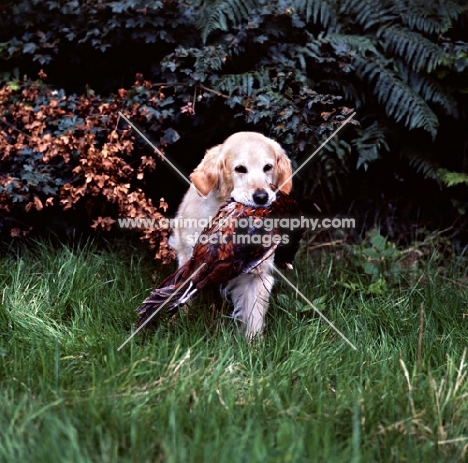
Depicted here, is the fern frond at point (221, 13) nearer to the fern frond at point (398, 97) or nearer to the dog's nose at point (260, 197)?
the fern frond at point (398, 97)

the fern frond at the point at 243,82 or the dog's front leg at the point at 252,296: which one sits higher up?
the fern frond at the point at 243,82

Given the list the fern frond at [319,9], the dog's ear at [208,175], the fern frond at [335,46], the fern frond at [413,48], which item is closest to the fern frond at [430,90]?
the fern frond at [413,48]

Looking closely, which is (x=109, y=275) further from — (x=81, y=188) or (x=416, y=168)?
(x=416, y=168)

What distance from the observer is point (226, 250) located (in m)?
3.16

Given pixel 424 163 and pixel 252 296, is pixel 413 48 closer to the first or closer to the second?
pixel 424 163

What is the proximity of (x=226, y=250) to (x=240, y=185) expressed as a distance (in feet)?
1.93

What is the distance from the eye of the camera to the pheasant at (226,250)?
317 cm

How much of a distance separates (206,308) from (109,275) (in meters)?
0.67

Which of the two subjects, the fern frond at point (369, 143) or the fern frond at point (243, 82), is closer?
the fern frond at point (243, 82)

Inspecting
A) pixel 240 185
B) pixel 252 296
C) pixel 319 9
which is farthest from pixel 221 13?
pixel 252 296

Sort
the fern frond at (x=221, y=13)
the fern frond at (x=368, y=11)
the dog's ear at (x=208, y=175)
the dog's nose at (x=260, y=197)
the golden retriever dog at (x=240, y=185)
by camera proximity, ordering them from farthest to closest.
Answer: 1. the fern frond at (x=368, y=11)
2. the fern frond at (x=221, y=13)
3. the dog's ear at (x=208, y=175)
4. the golden retriever dog at (x=240, y=185)
5. the dog's nose at (x=260, y=197)

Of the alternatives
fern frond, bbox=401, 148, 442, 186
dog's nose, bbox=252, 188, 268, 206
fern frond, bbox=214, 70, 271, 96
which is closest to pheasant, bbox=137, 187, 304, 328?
dog's nose, bbox=252, 188, 268, 206

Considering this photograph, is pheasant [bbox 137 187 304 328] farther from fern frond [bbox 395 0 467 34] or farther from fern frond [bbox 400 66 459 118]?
fern frond [bbox 395 0 467 34]

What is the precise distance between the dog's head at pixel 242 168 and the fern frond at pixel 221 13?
37.9 inches
